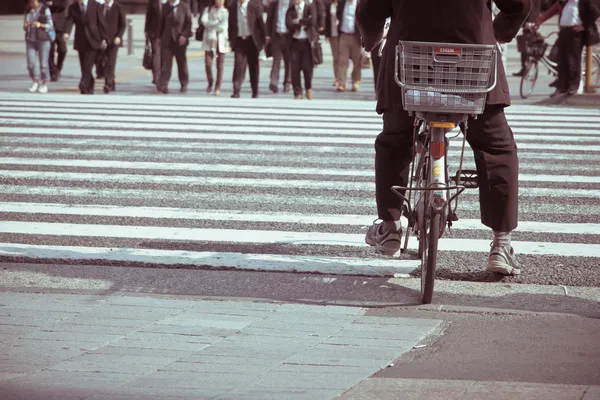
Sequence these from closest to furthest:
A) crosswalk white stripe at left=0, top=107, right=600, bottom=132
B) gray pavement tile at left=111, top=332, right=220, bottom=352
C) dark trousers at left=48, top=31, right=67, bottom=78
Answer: gray pavement tile at left=111, top=332, right=220, bottom=352 < crosswalk white stripe at left=0, top=107, right=600, bottom=132 < dark trousers at left=48, top=31, right=67, bottom=78

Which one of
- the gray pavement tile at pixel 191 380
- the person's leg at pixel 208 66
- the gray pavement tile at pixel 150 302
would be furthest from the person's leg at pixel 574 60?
the gray pavement tile at pixel 191 380

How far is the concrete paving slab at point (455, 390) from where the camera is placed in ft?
12.9

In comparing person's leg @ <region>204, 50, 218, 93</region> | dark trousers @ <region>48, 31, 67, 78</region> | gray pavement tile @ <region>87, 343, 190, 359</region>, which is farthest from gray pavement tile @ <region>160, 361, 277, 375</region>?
dark trousers @ <region>48, 31, 67, 78</region>

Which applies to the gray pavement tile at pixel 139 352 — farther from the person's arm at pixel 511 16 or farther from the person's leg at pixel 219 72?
the person's leg at pixel 219 72

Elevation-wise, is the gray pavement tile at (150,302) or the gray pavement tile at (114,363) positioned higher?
the gray pavement tile at (114,363)

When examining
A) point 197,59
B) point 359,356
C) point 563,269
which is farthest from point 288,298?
point 197,59

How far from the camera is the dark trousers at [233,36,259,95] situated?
19.6 meters

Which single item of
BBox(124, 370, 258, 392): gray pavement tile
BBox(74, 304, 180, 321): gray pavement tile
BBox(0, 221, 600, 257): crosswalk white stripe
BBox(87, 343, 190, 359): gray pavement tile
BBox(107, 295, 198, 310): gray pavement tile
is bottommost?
BBox(0, 221, 600, 257): crosswalk white stripe

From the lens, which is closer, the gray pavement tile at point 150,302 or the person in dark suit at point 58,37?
the gray pavement tile at point 150,302

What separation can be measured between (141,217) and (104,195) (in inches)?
39.1

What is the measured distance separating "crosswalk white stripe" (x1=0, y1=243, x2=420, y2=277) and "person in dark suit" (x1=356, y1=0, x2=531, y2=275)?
1.10 feet

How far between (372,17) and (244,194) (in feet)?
11.1

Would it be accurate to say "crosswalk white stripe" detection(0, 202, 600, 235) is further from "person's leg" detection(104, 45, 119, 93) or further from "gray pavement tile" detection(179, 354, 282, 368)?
"person's leg" detection(104, 45, 119, 93)

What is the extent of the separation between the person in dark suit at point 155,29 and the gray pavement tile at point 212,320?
16352mm
